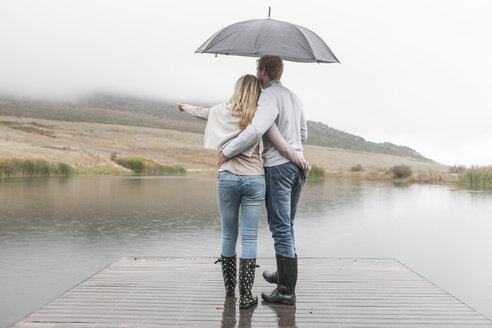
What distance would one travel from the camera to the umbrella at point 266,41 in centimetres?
314

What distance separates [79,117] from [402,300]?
8610cm

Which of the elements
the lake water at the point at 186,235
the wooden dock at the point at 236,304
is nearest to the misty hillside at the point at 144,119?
the lake water at the point at 186,235

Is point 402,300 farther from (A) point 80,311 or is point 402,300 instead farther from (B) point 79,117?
(B) point 79,117

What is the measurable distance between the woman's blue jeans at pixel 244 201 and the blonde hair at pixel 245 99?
1.09ft

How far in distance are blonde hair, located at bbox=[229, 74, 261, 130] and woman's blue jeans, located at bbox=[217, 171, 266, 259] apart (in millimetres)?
332

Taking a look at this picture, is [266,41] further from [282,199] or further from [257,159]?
[282,199]

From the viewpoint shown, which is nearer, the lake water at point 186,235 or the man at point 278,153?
the man at point 278,153

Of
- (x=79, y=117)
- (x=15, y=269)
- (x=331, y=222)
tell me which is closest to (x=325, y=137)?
(x=79, y=117)

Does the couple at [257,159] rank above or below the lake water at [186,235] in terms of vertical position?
above

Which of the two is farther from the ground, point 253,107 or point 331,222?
point 253,107

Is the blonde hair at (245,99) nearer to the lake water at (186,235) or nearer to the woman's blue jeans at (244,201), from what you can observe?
the woman's blue jeans at (244,201)

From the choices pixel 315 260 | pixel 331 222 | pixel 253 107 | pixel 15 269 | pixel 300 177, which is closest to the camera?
pixel 253 107

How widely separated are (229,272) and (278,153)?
93 cm

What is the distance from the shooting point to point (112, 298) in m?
3.43
